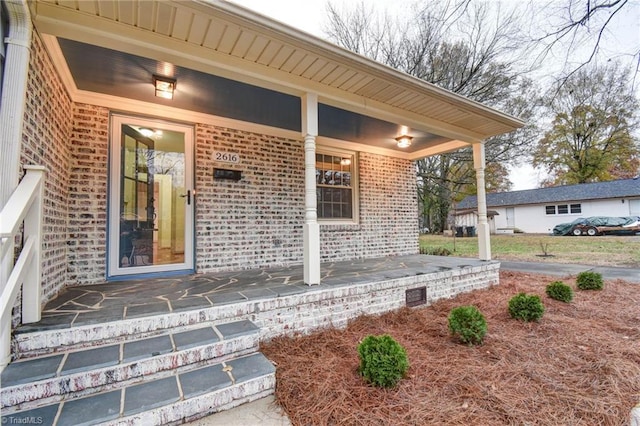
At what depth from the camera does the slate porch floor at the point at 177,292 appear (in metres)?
2.17

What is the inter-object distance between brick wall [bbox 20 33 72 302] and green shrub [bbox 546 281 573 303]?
607cm

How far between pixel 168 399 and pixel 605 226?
22.6 meters

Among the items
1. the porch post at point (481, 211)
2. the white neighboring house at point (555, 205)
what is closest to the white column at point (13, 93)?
the porch post at point (481, 211)

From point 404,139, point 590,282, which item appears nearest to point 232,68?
point 404,139

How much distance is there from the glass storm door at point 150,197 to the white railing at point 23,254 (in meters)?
1.62

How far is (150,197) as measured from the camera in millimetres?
3834

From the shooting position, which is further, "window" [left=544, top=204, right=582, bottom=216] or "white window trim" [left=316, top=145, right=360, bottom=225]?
"window" [left=544, top=204, right=582, bottom=216]

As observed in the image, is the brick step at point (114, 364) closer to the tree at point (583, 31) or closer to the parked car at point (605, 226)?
the tree at point (583, 31)

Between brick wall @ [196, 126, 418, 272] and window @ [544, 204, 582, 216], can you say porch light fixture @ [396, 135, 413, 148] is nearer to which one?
brick wall @ [196, 126, 418, 272]

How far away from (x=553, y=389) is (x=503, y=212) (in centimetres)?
2539

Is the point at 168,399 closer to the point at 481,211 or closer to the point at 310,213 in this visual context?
the point at 310,213

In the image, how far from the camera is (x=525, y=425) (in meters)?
1.64

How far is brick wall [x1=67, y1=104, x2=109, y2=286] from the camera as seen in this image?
10.8 ft

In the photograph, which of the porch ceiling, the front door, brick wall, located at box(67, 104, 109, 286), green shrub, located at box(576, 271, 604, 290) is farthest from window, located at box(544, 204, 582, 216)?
brick wall, located at box(67, 104, 109, 286)
